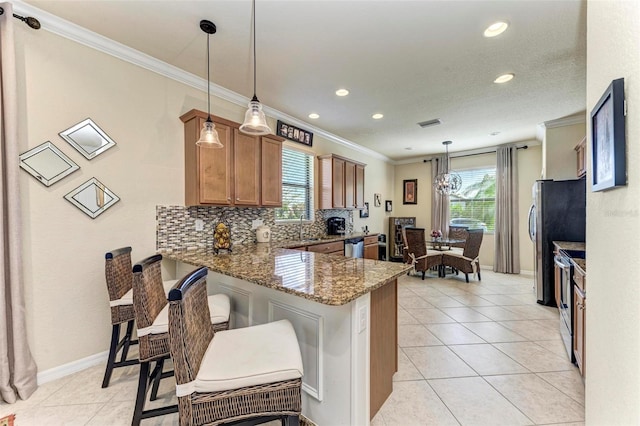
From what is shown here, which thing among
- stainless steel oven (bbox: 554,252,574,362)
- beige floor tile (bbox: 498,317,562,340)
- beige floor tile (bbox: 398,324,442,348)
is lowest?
beige floor tile (bbox: 398,324,442,348)

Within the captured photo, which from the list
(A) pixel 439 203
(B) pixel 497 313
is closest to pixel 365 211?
(A) pixel 439 203

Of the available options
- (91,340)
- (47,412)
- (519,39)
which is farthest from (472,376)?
(91,340)

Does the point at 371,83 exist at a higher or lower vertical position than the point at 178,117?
higher

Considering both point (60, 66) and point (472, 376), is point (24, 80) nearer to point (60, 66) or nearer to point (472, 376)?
point (60, 66)

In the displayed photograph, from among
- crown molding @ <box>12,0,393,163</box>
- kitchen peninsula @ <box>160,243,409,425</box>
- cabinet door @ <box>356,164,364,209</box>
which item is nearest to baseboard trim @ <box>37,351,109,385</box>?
kitchen peninsula @ <box>160,243,409,425</box>

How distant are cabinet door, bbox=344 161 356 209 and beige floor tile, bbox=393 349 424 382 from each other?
123 inches

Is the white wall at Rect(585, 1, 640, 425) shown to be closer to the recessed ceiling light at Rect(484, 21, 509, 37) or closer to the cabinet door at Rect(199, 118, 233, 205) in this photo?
the recessed ceiling light at Rect(484, 21, 509, 37)

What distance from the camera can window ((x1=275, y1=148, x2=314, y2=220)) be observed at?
13.9 ft

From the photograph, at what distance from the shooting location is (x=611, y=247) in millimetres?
1063

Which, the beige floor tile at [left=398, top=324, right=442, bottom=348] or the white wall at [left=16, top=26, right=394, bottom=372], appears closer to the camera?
the white wall at [left=16, top=26, right=394, bottom=372]

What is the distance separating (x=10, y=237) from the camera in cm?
176

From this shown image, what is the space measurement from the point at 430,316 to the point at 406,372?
135 centimetres

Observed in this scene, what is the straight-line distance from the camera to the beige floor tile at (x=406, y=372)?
2064mm

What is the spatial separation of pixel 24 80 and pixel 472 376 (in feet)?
13.5
